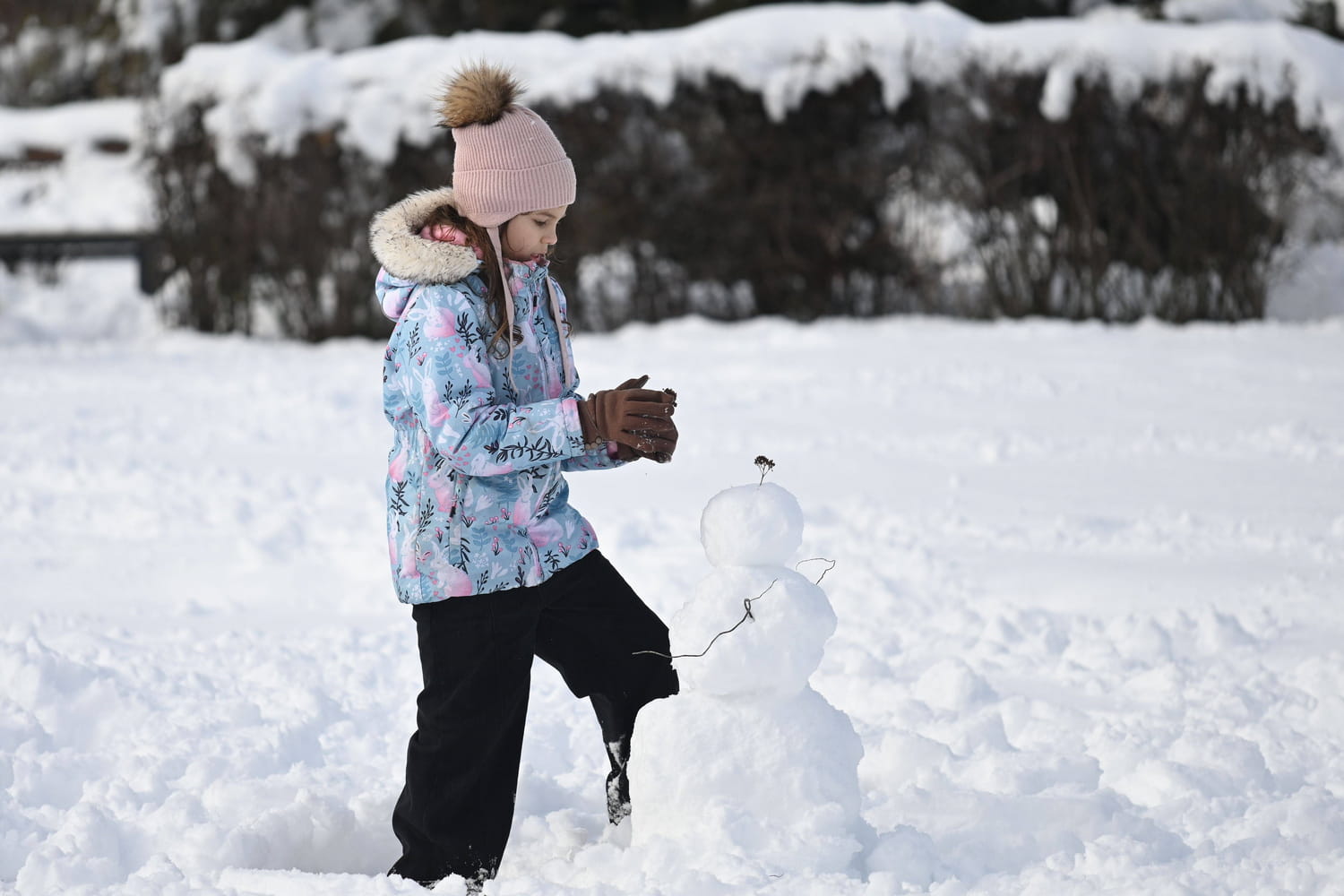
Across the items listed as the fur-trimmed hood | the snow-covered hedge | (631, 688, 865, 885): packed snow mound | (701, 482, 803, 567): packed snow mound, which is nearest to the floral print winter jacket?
the fur-trimmed hood

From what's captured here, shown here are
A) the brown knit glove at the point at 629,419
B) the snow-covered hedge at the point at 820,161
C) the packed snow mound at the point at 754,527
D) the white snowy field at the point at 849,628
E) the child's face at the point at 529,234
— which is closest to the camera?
the brown knit glove at the point at 629,419

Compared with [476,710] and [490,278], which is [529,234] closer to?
[490,278]

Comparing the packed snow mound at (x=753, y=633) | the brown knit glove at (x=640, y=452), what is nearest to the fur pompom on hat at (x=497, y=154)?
the brown knit glove at (x=640, y=452)


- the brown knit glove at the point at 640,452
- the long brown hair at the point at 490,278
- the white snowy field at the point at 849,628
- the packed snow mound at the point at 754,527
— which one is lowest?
the white snowy field at the point at 849,628

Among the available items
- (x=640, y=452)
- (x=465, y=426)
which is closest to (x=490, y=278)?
(x=465, y=426)

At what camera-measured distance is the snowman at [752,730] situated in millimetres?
2439

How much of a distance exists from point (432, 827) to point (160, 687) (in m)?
1.47

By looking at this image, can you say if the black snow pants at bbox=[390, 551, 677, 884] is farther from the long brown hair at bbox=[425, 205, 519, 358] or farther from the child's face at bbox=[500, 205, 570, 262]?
the child's face at bbox=[500, 205, 570, 262]

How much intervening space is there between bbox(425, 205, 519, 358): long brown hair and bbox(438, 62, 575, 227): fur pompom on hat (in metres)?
0.03

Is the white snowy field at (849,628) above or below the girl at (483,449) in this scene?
below

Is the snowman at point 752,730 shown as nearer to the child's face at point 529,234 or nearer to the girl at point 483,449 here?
the girl at point 483,449

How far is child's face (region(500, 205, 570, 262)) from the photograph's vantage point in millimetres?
2627

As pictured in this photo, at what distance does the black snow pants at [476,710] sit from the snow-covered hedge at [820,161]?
7948 millimetres

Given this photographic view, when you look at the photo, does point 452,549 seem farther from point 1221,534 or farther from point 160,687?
point 1221,534
